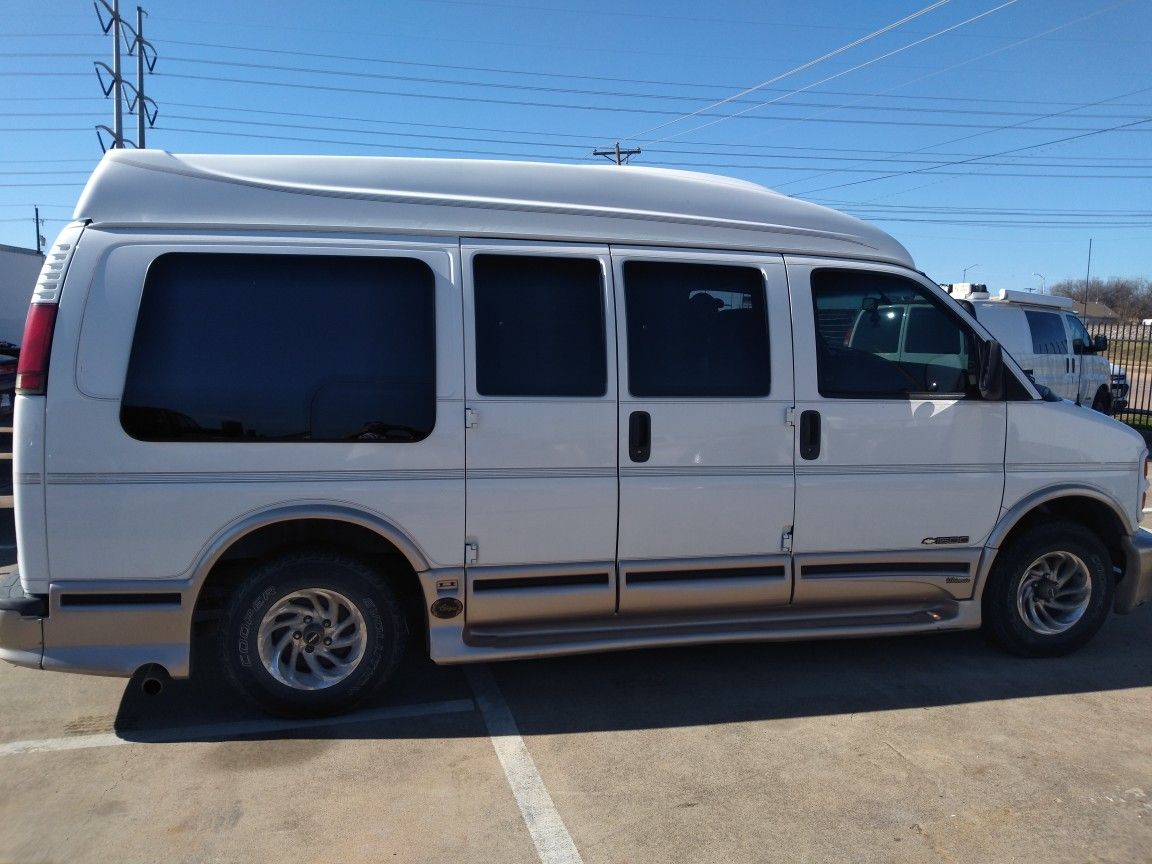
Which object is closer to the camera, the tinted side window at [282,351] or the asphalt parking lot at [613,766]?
the asphalt parking lot at [613,766]

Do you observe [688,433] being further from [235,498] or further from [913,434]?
[235,498]

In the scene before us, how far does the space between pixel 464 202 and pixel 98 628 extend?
256 cm

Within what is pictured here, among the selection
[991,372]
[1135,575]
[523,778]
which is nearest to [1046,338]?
[1135,575]

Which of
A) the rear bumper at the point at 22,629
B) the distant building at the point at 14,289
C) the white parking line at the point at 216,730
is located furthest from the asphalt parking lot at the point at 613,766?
the distant building at the point at 14,289

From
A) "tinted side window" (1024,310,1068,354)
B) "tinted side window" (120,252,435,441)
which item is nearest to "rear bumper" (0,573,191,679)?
"tinted side window" (120,252,435,441)

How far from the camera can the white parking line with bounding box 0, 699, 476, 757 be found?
13.6 ft

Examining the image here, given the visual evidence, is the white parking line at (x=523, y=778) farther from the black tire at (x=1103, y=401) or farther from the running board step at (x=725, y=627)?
the black tire at (x=1103, y=401)

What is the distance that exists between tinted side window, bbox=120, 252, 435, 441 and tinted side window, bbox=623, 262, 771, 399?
41.1 inches

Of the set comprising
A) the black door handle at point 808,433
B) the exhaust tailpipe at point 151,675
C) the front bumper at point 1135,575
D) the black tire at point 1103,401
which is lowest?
the exhaust tailpipe at point 151,675

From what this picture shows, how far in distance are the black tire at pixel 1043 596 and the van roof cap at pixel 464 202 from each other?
1.82m

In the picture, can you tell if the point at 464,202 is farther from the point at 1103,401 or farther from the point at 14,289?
the point at 1103,401

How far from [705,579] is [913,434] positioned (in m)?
1.37

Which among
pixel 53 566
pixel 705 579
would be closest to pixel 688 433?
pixel 705 579

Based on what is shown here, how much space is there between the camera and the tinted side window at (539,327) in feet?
14.3
